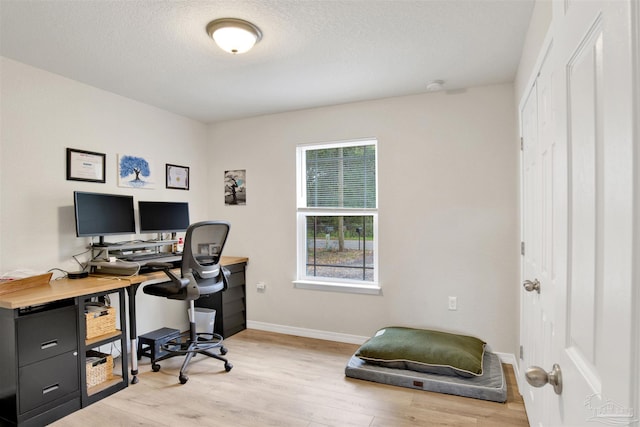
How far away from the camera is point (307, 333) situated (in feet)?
12.2

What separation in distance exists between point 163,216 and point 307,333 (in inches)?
77.3

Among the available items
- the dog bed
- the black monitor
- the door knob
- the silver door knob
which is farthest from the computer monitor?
the silver door knob

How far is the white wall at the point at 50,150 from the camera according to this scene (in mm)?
2453

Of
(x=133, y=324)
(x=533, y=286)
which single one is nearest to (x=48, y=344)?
(x=133, y=324)

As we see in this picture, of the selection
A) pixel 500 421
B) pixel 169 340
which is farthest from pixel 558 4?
pixel 169 340

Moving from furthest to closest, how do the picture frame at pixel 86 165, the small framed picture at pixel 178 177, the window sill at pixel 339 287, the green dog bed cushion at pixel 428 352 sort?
the small framed picture at pixel 178 177
the window sill at pixel 339 287
the picture frame at pixel 86 165
the green dog bed cushion at pixel 428 352

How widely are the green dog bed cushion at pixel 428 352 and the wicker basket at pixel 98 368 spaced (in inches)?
76.5

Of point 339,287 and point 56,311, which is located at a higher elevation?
point 56,311

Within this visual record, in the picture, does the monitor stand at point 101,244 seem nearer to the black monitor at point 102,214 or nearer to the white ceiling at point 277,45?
the black monitor at point 102,214

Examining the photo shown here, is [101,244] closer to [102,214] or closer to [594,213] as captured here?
[102,214]

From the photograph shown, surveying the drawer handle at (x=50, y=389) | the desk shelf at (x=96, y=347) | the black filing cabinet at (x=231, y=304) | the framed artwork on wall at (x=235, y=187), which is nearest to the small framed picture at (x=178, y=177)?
the framed artwork on wall at (x=235, y=187)

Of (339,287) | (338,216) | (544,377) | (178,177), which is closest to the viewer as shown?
(544,377)

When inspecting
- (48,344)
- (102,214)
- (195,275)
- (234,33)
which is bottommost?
(48,344)

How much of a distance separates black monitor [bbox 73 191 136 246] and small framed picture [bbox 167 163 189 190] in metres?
0.72
